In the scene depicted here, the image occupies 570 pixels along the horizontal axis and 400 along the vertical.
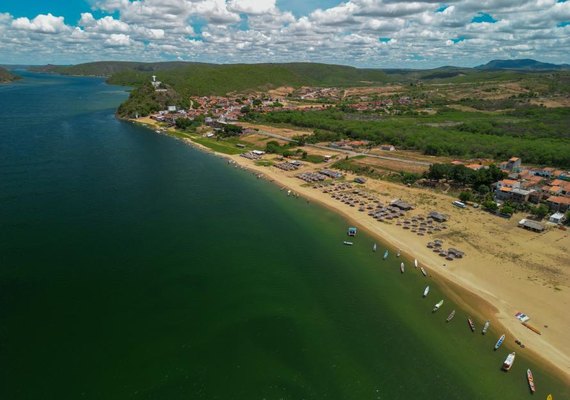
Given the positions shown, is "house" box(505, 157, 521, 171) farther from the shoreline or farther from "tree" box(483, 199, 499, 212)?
the shoreline

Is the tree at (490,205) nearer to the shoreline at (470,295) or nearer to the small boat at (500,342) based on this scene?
the shoreline at (470,295)

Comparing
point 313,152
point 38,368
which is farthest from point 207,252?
point 313,152

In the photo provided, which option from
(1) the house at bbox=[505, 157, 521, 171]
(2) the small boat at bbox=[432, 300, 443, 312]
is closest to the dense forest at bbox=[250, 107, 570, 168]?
(1) the house at bbox=[505, 157, 521, 171]

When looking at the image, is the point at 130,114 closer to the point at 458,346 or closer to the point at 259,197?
the point at 259,197

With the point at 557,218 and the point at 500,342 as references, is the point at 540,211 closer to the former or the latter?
the point at 557,218

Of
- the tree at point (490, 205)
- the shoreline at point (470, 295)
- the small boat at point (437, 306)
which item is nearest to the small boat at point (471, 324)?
the shoreline at point (470, 295)

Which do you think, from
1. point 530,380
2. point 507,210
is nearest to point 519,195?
point 507,210

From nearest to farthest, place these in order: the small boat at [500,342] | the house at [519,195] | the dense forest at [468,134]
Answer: the small boat at [500,342] → the house at [519,195] → the dense forest at [468,134]

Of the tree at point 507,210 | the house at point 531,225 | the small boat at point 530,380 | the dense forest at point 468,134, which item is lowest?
the small boat at point 530,380
